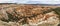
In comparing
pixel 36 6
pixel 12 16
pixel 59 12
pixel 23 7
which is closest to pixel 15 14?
pixel 12 16

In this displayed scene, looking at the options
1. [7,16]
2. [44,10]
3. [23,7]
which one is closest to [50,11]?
[44,10]

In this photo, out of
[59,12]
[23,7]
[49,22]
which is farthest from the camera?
[23,7]

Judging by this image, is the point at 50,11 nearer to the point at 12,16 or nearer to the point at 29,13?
the point at 29,13

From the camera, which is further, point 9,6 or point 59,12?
point 9,6

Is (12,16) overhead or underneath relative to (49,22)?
overhead

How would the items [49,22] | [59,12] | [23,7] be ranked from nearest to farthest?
[49,22]
[59,12]
[23,7]

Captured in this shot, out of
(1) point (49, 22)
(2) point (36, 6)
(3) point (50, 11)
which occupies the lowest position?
(1) point (49, 22)
